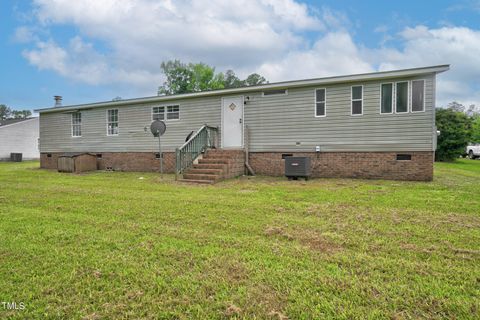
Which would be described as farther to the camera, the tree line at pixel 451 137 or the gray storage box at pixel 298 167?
the tree line at pixel 451 137

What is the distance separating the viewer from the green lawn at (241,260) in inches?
79.7

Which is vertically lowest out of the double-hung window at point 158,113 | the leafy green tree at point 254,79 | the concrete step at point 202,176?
the concrete step at point 202,176

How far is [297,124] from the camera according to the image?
34.7 feet

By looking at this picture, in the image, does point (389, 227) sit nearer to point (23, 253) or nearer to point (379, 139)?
point (23, 253)

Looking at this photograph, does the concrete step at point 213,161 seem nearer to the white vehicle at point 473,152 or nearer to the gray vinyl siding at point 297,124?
the gray vinyl siding at point 297,124

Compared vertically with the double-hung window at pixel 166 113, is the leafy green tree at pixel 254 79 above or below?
above

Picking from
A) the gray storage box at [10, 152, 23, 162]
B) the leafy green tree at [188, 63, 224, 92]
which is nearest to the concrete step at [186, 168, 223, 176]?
the gray storage box at [10, 152, 23, 162]

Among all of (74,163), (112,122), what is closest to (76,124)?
(112,122)

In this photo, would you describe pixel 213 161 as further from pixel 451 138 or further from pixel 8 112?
pixel 8 112

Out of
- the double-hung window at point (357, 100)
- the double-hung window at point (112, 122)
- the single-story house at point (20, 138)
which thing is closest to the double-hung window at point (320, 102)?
the double-hung window at point (357, 100)

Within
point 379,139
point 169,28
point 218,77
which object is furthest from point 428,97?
point 218,77

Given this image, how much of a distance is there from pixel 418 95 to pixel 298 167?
445 centimetres

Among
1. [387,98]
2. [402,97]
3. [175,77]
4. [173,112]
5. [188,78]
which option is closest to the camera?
[402,97]

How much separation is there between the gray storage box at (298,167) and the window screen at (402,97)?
3.42 metres
